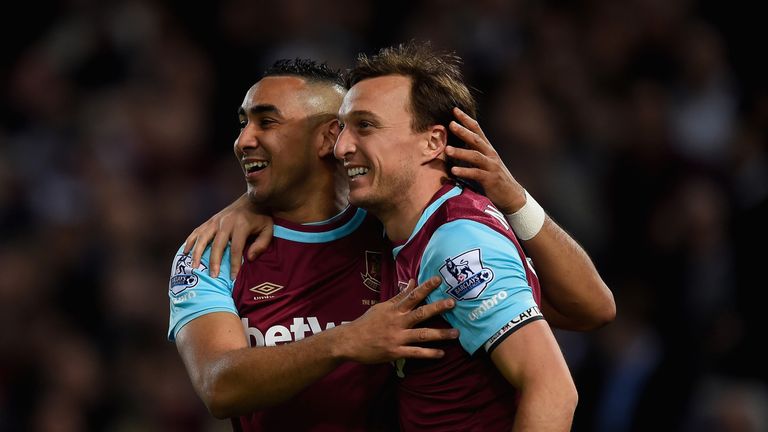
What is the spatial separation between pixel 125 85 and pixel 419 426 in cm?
690

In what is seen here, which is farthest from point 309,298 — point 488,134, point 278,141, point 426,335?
point 488,134

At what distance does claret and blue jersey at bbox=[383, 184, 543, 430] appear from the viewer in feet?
12.7

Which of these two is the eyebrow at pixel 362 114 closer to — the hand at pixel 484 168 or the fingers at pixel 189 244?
the hand at pixel 484 168

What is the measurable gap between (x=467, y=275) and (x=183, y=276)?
123 cm

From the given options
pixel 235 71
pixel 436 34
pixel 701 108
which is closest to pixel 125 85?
pixel 235 71

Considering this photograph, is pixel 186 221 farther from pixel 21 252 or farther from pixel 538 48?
pixel 538 48

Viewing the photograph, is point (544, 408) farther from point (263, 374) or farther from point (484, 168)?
point (263, 374)

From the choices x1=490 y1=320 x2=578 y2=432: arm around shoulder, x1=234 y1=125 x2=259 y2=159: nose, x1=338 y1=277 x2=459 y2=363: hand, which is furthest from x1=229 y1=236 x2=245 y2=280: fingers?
x1=490 y1=320 x2=578 y2=432: arm around shoulder

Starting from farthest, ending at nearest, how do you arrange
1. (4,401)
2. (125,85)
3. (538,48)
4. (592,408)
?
(125,85) < (538,48) < (4,401) < (592,408)

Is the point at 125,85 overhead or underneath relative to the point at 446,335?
overhead

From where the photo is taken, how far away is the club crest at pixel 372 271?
4742 millimetres

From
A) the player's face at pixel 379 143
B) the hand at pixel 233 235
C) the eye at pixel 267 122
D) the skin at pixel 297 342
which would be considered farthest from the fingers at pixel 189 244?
the player's face at pixel 379 143

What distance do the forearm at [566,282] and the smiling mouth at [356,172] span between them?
625 mm

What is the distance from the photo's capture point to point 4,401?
870 cm
